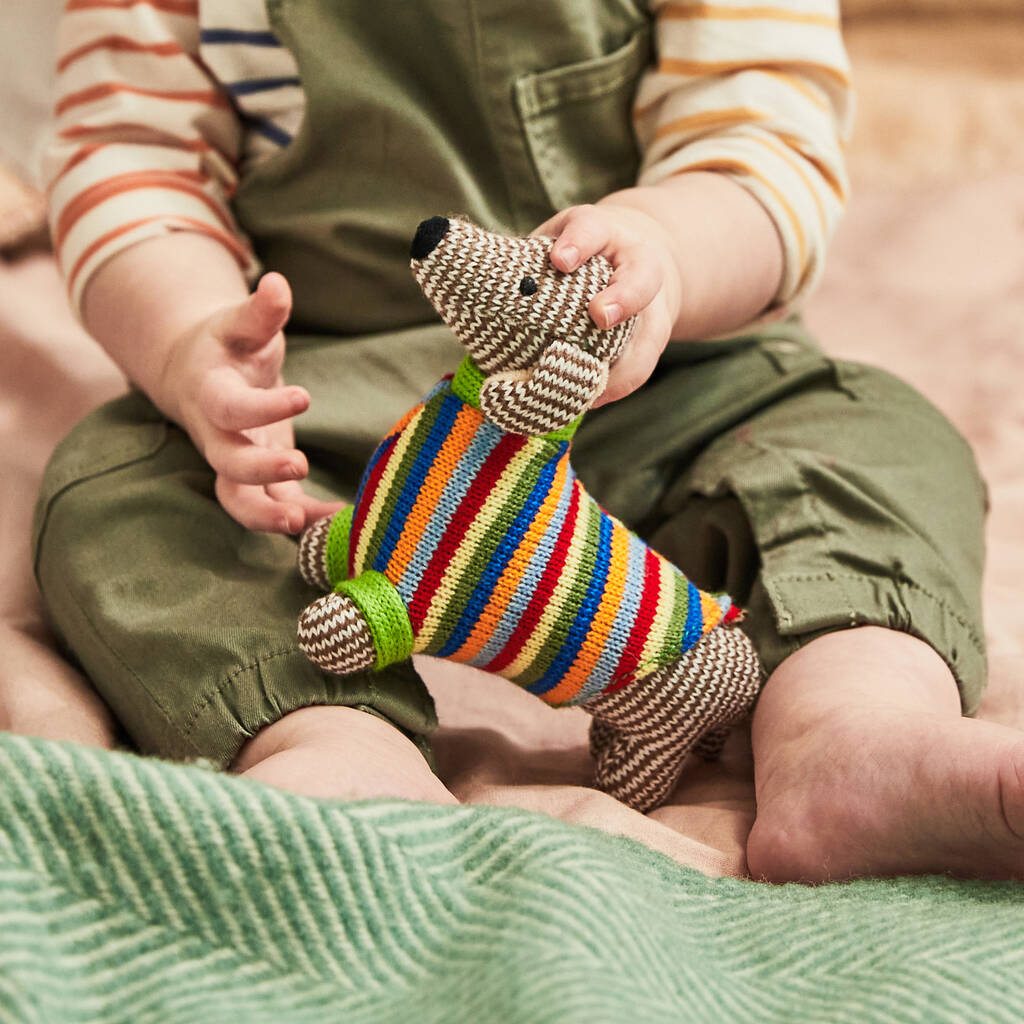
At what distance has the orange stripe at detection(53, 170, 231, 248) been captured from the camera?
0.79 meters

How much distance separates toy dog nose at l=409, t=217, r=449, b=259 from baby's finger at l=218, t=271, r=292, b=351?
15cm

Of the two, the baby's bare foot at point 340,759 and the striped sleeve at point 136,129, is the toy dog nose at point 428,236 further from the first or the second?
the striped sleeve at point 136,129

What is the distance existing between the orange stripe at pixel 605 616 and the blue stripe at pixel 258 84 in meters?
0.45

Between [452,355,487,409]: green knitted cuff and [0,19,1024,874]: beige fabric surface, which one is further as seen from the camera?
[0,19,1024,874]: beige fabric surface

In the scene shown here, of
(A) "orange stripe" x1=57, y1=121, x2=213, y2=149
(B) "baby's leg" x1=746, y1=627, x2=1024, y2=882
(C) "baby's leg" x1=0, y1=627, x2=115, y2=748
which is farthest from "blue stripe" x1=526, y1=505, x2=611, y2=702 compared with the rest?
(A) "orange stripe" x1=57, y1=121, x2=213, y2=149

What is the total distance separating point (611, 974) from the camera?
0.34 metres

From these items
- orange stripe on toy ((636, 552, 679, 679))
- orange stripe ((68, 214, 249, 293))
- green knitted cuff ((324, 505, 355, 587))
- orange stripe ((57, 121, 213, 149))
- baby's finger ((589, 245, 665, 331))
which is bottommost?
orange stripe on toy ((636, 552, 679, 679))

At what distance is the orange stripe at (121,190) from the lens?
79 cm

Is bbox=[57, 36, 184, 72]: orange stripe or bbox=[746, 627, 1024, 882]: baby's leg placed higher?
bbox=[57, 36, 184, 72]: orange stripe

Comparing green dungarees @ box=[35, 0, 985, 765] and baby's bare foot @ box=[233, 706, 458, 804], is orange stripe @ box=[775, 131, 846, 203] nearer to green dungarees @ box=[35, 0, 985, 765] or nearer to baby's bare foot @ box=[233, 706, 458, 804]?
green dungarees @ box=[35, 0, 985, 765]

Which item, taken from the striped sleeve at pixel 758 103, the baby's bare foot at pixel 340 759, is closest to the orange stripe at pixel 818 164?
the striped sleeve at pixel 758 103

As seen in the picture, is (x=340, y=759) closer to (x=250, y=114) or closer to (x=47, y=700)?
(x=47, y=700)

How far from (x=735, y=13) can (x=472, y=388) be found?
1.36 ft

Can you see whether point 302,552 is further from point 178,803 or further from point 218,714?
point 178,803
